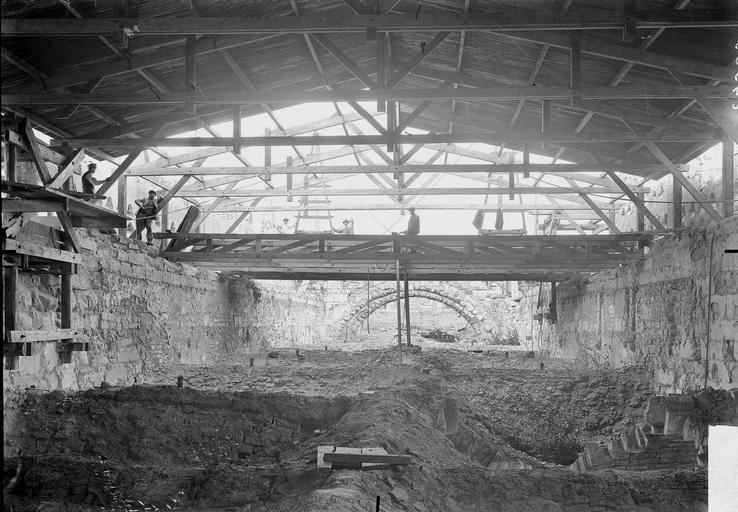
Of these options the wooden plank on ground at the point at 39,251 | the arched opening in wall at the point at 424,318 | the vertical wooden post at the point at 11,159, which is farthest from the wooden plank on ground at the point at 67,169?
the arched opening in wall at the point at 424,318

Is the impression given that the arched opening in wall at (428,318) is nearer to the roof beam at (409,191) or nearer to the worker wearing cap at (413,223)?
the roof beam at (409,191)

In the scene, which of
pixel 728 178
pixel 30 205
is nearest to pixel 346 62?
pixel 30 205

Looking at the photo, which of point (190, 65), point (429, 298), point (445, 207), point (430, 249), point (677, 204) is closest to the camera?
point (190, 65)

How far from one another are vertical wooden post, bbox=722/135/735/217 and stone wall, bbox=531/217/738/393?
0.82 feet

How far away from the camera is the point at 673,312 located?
10891 millimetres

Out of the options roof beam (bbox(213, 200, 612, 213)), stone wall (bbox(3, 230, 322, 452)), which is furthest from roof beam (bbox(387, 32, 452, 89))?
roof beam (bbox(213, 200, 612, 213))

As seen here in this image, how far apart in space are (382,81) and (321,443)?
4.18 m

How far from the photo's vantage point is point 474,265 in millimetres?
14156

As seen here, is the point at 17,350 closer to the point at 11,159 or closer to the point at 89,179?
the point at 11,159

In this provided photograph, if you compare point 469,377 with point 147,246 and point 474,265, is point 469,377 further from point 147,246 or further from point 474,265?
point 147,246

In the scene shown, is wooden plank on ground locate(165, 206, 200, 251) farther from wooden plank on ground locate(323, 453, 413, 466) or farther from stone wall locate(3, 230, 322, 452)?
wooden plank on ground locate(323, 453, 413, 466)

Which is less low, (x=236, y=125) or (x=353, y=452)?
(x=236, y=125)

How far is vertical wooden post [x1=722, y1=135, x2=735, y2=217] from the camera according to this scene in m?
9.18

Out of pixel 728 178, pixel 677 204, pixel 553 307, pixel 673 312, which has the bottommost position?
pixel 553 307
